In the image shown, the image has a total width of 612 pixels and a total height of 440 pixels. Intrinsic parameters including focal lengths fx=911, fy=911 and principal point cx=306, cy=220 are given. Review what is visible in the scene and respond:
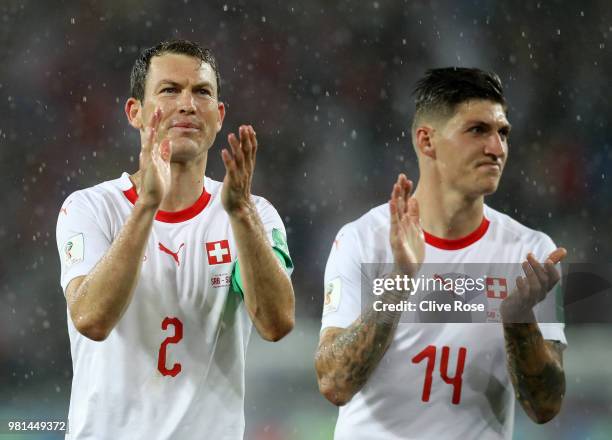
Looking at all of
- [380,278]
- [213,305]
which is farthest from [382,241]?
[213,305]

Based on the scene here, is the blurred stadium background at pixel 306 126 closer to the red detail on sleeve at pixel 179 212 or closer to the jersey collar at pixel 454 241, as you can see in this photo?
the red detail on sleeve at pixel 179 212

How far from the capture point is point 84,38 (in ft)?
21.9

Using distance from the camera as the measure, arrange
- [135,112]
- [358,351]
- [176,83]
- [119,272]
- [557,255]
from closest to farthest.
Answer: [557,255]
[119,272]
[358,351]
[176,83]
[135,112]

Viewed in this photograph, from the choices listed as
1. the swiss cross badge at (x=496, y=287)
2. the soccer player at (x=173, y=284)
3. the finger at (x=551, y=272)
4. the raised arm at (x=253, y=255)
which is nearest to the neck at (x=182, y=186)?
the soccer player at (x=173, y=284)

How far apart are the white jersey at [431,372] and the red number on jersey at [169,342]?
0.53 meters

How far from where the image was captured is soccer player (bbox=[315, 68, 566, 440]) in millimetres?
2980

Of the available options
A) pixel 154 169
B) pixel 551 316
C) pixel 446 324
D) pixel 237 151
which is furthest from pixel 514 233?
pixel 154 169

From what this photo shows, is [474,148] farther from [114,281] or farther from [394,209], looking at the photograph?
[114,281]

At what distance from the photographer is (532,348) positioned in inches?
117

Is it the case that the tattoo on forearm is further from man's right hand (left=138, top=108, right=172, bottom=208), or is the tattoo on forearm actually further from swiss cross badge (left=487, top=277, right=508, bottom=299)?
man's right hand (left=138, top=108, right=172, bottom=208)

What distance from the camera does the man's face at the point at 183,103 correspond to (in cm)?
323

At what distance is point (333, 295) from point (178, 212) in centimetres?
64

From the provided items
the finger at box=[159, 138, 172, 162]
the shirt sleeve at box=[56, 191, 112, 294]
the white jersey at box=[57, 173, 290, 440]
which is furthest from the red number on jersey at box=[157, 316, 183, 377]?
the finger at box=[159, 138, 172, 162]

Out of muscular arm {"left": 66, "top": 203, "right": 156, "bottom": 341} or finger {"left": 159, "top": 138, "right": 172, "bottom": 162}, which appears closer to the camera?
muscular arm {"left": 66, "top": 203, "right": 156, "bottom": 341}
